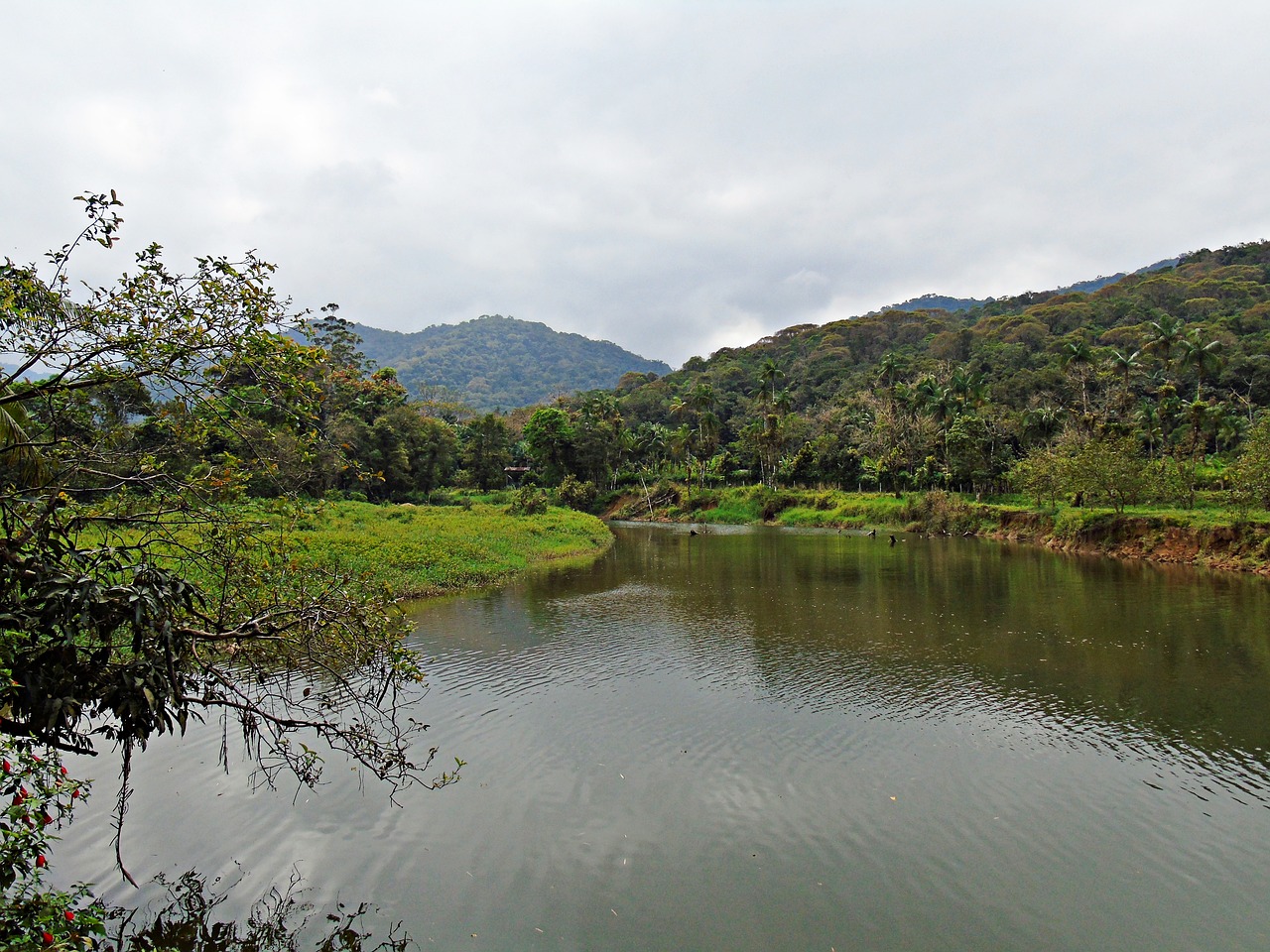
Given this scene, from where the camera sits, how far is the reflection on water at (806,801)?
24.1ft

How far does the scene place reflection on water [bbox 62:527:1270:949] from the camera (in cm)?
733

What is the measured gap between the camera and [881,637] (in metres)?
19.3

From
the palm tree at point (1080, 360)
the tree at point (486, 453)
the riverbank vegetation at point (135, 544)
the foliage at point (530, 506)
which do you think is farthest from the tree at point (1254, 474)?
the tree at point (486, 453)

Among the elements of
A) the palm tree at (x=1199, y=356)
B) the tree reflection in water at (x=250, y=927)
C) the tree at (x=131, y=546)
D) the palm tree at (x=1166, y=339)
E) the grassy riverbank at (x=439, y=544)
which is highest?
the palm tree at (x=1166, y=339)

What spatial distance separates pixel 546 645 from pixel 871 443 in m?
52.5

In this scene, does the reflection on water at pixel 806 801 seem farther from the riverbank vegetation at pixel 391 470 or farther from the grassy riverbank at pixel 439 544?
the grassy riverbank at pixel 439 544

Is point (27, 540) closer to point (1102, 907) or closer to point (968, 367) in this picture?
point (1102, 907)

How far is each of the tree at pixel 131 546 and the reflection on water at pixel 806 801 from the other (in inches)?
116

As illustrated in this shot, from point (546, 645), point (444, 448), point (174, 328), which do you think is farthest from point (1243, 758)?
point (444, 448)

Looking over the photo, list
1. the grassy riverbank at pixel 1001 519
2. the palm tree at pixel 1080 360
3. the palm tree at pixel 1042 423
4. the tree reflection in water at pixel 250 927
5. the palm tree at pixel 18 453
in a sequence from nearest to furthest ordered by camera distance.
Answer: the palm tree at pixel 18 453 → the tree reflection in water at pixel 250 927 → the grassy riverbank at pixel 1001 519 → the palm tree at pixel 1042 423 → the palm tree at pixel 1080 360

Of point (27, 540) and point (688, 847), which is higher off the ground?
point (27, 540)

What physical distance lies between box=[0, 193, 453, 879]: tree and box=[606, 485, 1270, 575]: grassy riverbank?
116 ft

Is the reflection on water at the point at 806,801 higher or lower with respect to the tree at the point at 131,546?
lower

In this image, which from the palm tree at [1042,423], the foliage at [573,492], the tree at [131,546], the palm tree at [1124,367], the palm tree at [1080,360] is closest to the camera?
the tree at [131,546]
